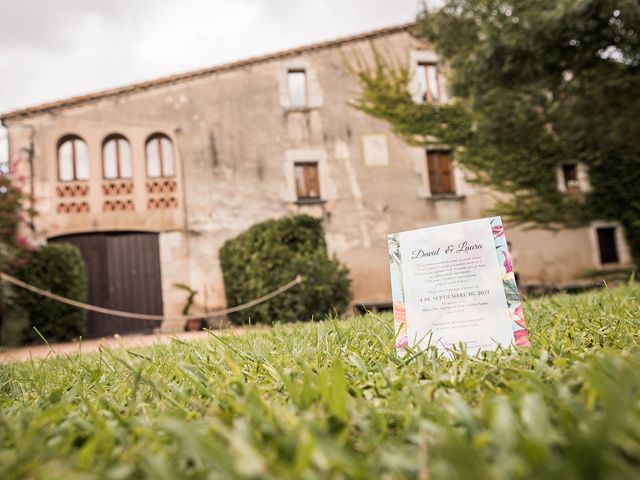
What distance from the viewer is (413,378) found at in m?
1.36

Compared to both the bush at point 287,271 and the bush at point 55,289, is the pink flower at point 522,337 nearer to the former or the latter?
the bush at point 287,271

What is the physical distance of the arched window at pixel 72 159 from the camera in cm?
1023

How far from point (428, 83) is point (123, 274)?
9.59 m

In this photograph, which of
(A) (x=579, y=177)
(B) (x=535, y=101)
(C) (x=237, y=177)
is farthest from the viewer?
(A) (x=579, y=177)

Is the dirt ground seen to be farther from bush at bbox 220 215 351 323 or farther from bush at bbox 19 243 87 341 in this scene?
bush at bbox 19 243 87 341

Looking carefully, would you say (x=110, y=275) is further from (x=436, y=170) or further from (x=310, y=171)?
(x=436, y=170)

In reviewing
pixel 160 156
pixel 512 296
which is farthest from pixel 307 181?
pixel 512 296

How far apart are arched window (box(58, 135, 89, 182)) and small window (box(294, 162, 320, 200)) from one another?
16.4 feet

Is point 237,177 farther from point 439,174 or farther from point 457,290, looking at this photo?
point 457,290

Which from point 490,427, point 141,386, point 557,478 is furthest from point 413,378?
point 141,386

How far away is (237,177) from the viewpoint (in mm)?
10922

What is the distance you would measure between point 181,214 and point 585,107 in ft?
29.2

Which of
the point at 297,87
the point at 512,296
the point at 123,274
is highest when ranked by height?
the point at 297,87

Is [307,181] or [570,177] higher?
[307,181]
